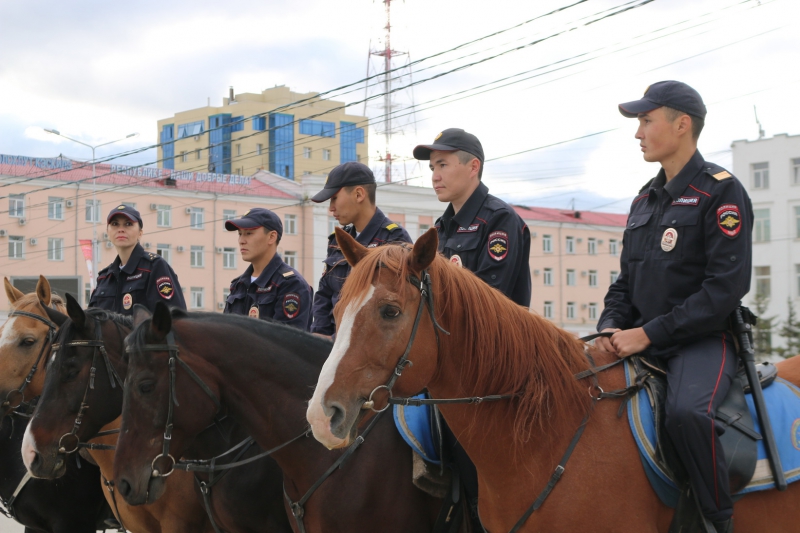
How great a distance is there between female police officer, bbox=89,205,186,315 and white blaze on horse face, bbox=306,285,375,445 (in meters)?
4.11

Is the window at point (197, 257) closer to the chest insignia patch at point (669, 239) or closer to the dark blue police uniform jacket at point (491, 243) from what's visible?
the dark blue police uniform jacket at point (491, 243)

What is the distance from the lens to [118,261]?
7324 mm

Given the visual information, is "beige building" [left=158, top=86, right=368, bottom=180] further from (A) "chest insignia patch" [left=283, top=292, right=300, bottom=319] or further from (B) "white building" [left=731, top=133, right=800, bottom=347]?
(A) "chest insignia patch" [left=283, top=292, right=300, bottom=319]

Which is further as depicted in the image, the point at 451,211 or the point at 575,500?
the point at 451,211

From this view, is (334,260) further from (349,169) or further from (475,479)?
(475,479)

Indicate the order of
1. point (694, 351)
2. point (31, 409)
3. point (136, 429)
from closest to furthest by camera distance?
point (694, 351), point (136, 429), point (31, 409)

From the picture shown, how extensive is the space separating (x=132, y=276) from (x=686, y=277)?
5.01 m

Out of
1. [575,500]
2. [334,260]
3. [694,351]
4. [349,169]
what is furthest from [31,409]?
[694,351]

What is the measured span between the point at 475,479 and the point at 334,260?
6.52 feet

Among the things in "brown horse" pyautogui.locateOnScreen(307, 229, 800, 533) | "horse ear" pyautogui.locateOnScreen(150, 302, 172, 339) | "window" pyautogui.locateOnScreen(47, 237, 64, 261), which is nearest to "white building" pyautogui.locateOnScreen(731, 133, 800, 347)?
"window" pyautogui.locateOnScreen(47, 237, 64, 261)

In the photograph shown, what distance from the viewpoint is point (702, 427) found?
136 inches

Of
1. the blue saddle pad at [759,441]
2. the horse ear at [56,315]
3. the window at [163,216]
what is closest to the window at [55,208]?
the window at [163,216]

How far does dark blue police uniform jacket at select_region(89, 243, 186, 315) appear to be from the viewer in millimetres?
7121

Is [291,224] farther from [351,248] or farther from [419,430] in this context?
[351,248]
